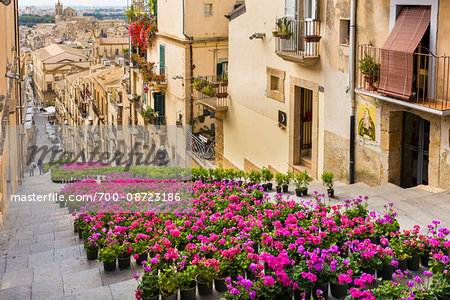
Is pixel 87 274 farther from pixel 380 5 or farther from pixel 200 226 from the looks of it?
pixel 380 5

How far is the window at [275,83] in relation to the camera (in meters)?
16.2

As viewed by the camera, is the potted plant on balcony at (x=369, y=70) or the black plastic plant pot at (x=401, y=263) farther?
the potted plant on balcony at (x=369, y=70)

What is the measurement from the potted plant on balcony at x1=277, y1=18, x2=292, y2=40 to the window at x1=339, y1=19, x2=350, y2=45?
1907 mm

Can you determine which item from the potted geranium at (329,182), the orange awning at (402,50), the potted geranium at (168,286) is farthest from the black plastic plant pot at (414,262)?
the orange awning at (402,50)

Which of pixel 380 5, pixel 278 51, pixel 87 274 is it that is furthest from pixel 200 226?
pixel 278 51

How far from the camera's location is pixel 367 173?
13242 millimetres

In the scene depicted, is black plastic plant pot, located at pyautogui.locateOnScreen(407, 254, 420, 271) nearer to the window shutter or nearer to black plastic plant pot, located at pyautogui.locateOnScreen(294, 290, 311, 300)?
black plastic plant pot, located at pyautogui.locateOnScreen(294, 290, 311, 300)

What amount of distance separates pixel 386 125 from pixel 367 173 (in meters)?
1.38

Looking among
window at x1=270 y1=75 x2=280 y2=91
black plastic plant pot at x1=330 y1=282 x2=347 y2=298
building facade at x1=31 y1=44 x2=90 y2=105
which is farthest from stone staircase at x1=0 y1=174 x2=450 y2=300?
building facade at x1=31 y1=44 x2=90 y2=105

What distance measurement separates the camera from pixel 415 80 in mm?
11555

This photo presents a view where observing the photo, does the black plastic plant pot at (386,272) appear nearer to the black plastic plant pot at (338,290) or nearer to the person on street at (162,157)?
the black plastic plant pot at (338,290)

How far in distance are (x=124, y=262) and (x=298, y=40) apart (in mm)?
9165

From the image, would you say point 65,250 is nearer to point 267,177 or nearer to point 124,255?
point 124,255

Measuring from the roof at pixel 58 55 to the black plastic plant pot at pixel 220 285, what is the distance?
304 feet
